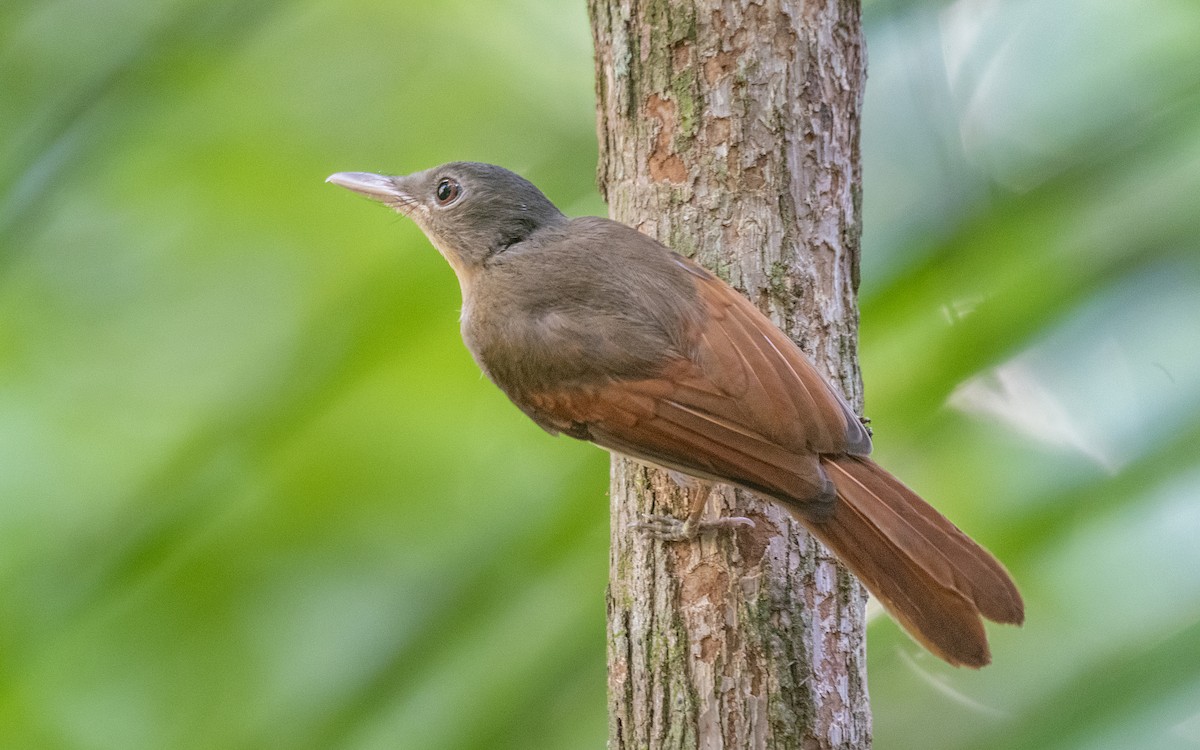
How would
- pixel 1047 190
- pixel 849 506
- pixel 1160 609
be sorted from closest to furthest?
pixel 849 506
pixel 1160 609
pixel 1047 190

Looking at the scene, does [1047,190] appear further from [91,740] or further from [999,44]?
[91,740]

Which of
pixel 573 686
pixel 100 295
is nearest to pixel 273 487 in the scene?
pixel 100 295

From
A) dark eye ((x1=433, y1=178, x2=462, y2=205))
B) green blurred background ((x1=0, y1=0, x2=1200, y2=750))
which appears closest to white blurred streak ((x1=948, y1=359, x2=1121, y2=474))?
green blurred background ((x1=0, y1=0, x2=1200, y2=750))

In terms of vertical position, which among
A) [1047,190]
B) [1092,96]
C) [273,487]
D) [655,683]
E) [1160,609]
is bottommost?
[655,683]

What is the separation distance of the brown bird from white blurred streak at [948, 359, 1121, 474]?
0.83 m

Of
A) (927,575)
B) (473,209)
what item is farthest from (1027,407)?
(473,209)

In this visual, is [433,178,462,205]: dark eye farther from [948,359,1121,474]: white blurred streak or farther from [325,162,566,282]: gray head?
[948,359,1121,474]: white blurred streak

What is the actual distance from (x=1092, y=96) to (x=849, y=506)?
1641mm

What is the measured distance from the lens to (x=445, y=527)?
288cm

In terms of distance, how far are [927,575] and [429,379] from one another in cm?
150

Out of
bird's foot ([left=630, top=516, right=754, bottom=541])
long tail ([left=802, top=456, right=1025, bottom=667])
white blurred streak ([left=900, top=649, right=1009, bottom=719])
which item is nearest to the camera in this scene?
long tail ([left=802, top=456, right=1025, bottom=667])

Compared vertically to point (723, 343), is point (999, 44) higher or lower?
higher

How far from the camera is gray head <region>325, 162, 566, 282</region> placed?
7.91ft

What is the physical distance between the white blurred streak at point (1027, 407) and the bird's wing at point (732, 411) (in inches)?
32.9
